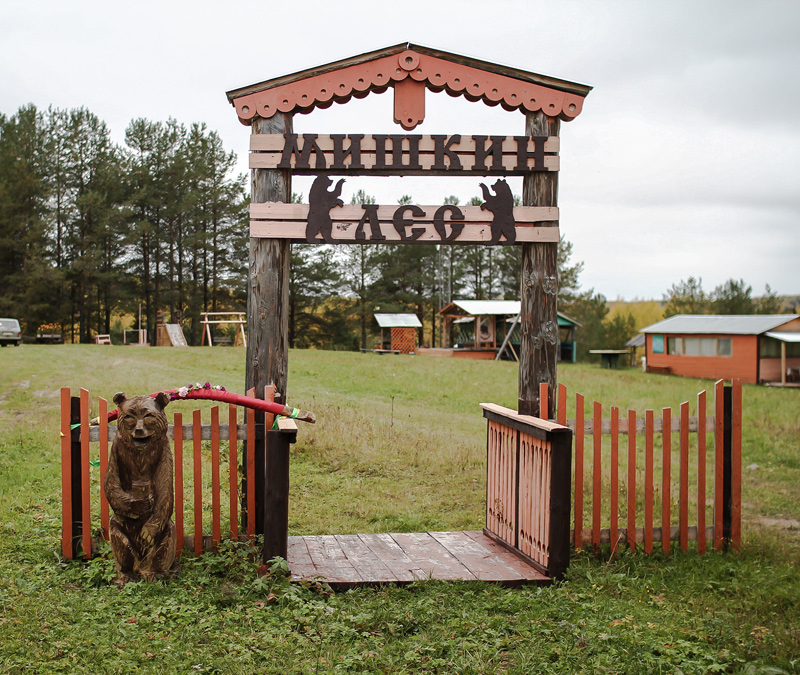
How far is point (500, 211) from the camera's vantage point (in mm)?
5855

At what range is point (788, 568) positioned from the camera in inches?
210

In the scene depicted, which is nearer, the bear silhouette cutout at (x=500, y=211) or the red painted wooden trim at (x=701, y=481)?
the red painted wooden trim at (x=701, y=481)

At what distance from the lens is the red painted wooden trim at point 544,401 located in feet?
18.6

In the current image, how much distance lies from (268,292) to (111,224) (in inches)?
1424

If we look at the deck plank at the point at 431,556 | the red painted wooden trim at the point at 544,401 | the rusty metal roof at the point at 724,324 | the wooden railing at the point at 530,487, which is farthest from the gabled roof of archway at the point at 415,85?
the rusty metal roof at the point at 724,324

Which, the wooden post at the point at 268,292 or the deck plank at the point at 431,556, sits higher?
the wooden post at the point at 268,292

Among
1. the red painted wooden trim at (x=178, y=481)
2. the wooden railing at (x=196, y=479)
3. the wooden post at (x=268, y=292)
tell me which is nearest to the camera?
the wooden railing at (x=196, y=479)

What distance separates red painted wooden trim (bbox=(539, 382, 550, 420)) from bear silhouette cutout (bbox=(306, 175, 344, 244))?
2.25 m

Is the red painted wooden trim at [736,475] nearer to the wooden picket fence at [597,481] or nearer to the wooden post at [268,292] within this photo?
the wooden picket fence at [597,481]

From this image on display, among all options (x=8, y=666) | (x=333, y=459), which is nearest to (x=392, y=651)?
(x=8, y=666)

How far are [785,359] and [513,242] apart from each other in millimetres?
26740

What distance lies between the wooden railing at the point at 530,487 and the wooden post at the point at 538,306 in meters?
0.35

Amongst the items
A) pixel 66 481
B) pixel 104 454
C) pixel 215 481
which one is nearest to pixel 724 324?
pixel 215 481

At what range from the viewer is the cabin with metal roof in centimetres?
2806
